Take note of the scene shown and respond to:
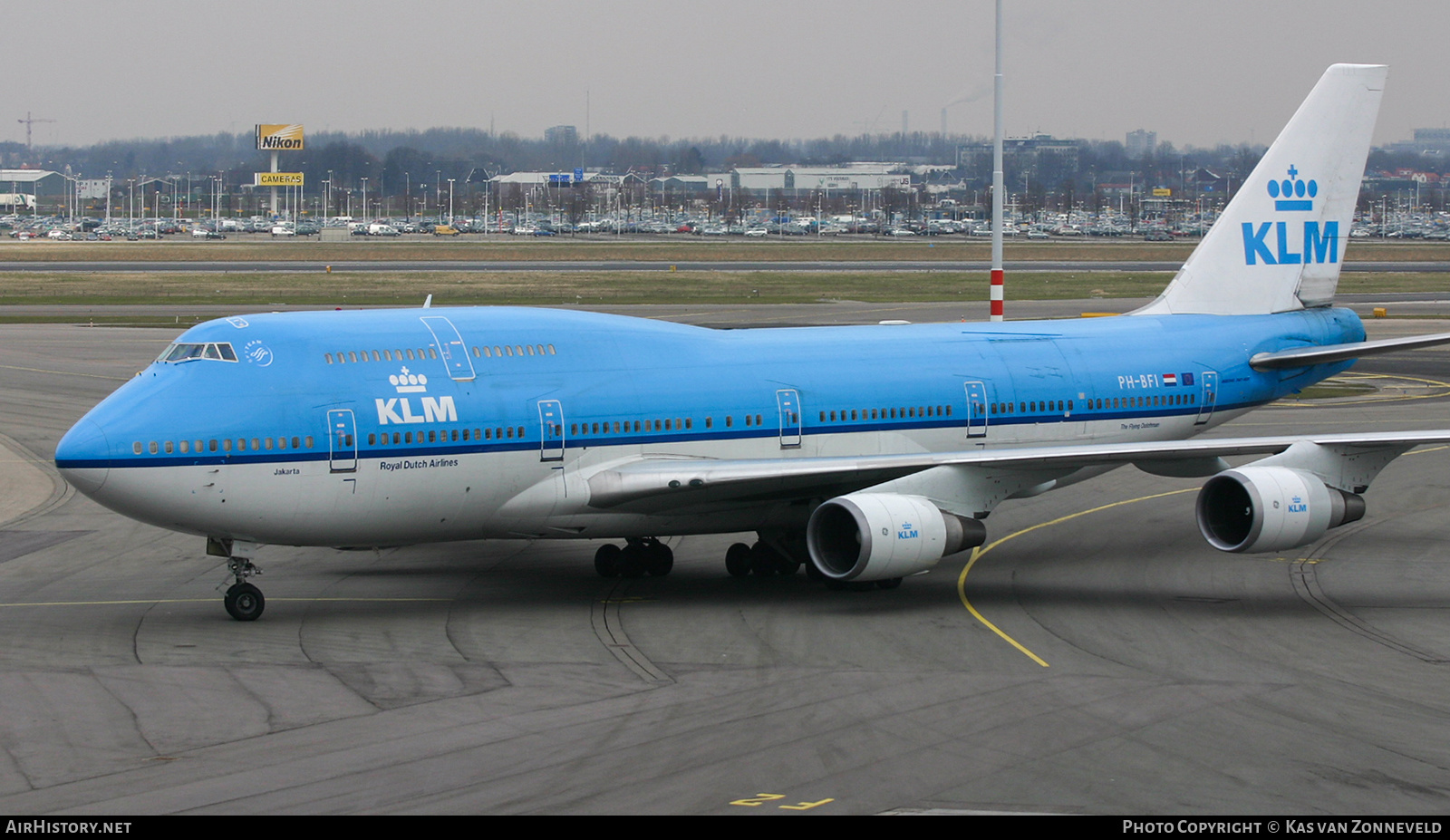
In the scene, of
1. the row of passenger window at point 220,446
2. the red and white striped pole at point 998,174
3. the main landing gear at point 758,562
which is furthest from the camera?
the red and white striped pole at point 998,174

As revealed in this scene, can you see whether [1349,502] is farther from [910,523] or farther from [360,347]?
[360,347]

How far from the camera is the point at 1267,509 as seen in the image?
1043 inches

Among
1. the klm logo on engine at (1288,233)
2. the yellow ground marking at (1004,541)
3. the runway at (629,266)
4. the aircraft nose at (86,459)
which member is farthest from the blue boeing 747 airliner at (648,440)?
the runway at (629,266)

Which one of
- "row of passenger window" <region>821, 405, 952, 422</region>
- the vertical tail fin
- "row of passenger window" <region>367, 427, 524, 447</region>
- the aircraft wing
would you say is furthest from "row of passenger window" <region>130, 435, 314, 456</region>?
the vertical tail fin

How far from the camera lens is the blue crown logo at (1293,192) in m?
35.5

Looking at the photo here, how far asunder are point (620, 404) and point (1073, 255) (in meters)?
123

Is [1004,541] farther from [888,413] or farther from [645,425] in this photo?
[645,425]

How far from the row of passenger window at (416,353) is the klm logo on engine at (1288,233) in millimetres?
17525

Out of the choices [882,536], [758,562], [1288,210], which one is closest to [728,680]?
[882,536]

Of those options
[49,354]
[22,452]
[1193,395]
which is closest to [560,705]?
[1193,395]

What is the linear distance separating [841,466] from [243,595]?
10501mm

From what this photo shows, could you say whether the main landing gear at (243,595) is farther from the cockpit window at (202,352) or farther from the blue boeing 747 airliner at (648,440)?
the cockpit window at (202,352)
